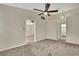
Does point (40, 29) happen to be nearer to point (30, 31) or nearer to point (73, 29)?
point (30, 31)

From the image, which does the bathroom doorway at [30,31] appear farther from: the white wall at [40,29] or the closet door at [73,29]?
the closet door at [73,29]

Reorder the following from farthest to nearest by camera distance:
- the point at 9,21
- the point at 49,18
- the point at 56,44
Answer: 1. the point at 9,21
2. the point at 56,44
3. the point at 49,18

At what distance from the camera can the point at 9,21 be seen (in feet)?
8.21

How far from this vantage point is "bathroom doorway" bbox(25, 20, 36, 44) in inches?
87.0

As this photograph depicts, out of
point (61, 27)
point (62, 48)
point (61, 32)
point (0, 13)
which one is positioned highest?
point (0, 13)

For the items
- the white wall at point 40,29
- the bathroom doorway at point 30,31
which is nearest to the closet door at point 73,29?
the white wall at point 40,29

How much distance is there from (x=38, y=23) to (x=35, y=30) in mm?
225

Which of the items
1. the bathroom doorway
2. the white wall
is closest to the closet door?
the white wall

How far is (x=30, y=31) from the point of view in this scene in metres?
2.31

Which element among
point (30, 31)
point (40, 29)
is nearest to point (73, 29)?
point (40, 29)

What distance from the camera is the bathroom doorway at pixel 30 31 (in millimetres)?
2211

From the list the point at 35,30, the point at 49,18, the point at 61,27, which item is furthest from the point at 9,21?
the point at 61,27

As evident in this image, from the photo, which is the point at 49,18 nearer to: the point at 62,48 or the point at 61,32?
the point at 61,32

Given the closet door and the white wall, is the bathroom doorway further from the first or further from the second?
the closet door
